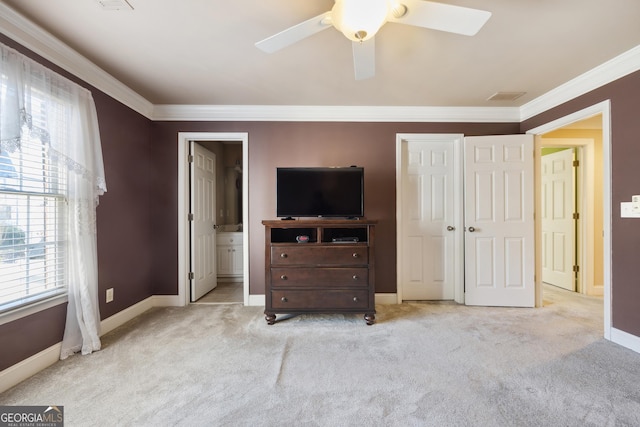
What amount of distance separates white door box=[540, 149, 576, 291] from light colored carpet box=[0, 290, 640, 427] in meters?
1.32

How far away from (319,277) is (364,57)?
74.6 inches

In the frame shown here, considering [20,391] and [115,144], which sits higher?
[115,144]

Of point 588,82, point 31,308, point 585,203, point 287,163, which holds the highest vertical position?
point 588,82

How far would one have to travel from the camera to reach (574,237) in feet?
11.7

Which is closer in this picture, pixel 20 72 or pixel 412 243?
pixel 20 72

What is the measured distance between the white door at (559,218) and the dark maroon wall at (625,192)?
1.36 metres

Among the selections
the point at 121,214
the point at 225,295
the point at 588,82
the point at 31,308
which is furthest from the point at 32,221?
the point at 588,82

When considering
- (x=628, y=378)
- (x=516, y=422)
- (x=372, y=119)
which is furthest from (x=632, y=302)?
(x=372, y=119)

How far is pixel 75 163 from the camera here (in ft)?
6.46

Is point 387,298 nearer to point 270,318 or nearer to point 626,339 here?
point 270,318

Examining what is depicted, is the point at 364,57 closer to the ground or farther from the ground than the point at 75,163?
farther from the ground

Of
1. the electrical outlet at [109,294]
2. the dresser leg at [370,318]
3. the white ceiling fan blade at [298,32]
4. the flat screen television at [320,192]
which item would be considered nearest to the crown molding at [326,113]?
the flat screen television at [320,192]

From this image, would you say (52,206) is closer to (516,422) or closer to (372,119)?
(372,119)

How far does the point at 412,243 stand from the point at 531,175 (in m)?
1.57
